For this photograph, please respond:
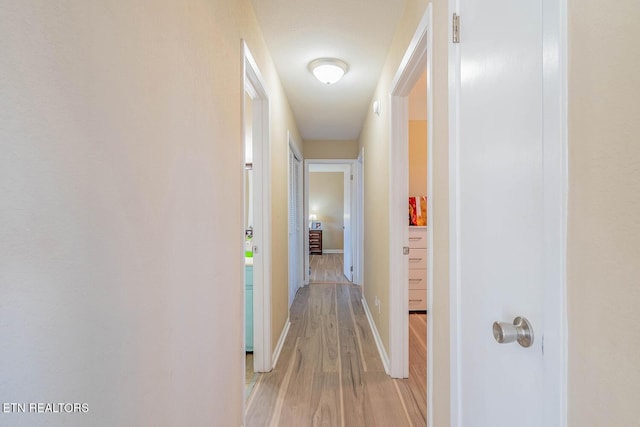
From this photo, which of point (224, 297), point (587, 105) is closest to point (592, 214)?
point (587, 105)

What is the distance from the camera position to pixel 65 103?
1.64ft

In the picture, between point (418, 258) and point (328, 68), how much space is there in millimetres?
2398

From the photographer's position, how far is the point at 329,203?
8.91 meters

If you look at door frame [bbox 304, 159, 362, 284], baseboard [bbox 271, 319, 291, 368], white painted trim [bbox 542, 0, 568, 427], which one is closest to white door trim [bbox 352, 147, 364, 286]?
door frame [bbox 304, 159, 362, 284]

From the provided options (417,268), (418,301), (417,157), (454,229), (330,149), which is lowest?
(418,301)

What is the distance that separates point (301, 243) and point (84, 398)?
13.3ft

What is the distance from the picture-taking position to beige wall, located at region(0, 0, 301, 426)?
44cm

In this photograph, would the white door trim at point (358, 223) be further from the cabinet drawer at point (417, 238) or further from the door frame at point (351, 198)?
the cabinet drawer at point (417, 238)

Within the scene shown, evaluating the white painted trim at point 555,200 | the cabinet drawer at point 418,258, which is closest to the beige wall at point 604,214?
the white painted trim at point 555,200

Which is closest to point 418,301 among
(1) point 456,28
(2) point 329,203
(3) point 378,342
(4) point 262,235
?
(3) point 378,342

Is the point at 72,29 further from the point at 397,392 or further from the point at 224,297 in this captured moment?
the point at 397,392

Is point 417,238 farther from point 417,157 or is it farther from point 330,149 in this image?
point 330,149

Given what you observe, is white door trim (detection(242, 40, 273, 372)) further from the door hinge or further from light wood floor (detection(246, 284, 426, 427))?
the door hinge

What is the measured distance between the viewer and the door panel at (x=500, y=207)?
0.64 metres
